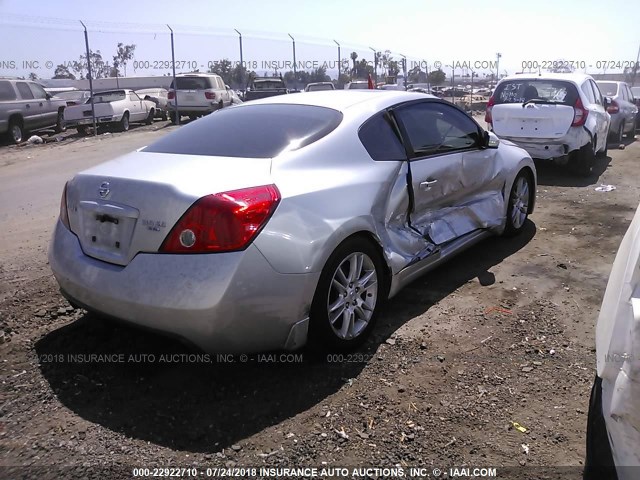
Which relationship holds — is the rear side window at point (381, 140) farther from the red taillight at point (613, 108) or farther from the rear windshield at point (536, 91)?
the red taillight at point (613, 108)

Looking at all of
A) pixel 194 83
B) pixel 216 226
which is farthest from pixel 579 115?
pixel 194 83

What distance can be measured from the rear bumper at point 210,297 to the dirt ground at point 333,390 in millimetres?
362

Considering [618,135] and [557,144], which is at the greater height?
[557,144]

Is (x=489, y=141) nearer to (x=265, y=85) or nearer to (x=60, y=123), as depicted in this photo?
(x=60, y=123)

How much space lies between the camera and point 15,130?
605 inches

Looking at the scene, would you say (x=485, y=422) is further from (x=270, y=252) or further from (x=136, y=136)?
(x=136, y=136)

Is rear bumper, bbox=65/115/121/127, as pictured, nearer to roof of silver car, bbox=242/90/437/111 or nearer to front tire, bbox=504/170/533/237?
roof of silver car, bbox=242/90/437/111

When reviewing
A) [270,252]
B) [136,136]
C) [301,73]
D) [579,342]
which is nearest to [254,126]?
[270,252]

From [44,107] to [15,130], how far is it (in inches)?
63.8

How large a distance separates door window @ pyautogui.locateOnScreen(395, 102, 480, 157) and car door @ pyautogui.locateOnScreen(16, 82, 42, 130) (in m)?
14.5

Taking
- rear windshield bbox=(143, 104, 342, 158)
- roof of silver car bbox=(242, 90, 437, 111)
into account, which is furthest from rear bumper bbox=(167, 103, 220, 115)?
rear windshield bbox=(143, 104, 342, 158)

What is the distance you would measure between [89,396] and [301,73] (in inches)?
1054

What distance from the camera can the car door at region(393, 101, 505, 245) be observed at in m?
4.14

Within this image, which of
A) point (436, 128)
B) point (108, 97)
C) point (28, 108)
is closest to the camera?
point (436, 128)
